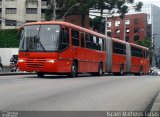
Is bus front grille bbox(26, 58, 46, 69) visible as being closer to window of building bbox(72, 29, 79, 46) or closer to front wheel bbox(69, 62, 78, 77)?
front wheel bbox(69, 62, 78, 77)

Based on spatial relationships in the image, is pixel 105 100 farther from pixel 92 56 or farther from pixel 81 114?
pixel 92 56

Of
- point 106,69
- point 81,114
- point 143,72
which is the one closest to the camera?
point 81,114

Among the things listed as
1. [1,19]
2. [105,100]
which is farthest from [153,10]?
[105,100]

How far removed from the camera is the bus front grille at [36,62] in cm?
2345

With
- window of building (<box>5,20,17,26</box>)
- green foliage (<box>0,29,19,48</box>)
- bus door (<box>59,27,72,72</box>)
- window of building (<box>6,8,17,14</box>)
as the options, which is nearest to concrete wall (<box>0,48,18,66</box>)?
green foliage (<box>0,29,19,48</box>)

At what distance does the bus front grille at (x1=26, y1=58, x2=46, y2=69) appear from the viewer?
23453 millimetres

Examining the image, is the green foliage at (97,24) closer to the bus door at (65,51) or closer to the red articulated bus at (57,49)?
the red articulated bus at (57,49)

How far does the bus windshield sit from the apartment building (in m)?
64.5

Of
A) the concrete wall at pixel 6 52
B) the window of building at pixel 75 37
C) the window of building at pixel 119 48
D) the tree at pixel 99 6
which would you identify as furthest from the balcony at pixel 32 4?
the window of building at pixel 75 37

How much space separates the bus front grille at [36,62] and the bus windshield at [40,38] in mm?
489

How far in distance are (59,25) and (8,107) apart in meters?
14.0

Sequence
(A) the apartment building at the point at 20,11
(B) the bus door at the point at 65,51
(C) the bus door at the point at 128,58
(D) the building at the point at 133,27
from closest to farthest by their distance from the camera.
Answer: (B) the bus door at the point at 65,51
(C) the bus door at the point at 128,58
(A) the apartment building at the point at 20,11
(D) the building at the point at 133,27

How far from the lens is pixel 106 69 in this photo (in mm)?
33406

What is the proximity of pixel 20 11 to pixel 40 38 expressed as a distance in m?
66.5
